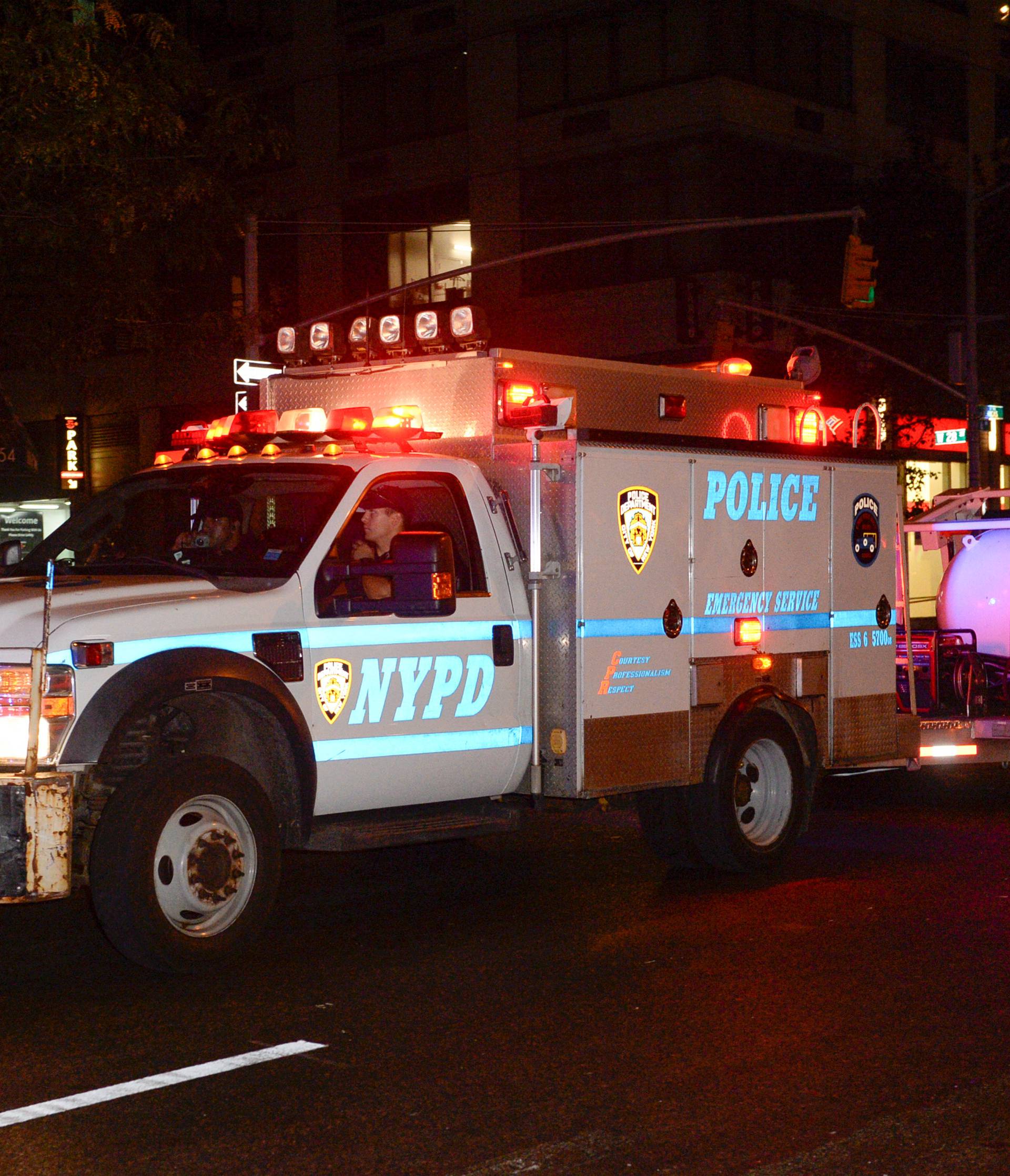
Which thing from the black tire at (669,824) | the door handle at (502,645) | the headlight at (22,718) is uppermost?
the door handle at (502,645)

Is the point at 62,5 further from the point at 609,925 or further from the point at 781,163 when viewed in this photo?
the point at 781,163

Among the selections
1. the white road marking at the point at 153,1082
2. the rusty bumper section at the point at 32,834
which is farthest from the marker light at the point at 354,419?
the white road marking at the point at 153,1082

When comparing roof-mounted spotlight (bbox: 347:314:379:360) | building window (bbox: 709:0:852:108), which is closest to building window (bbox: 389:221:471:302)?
building window (bbox: 709:0:852:108)

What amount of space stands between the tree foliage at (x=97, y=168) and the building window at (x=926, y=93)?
2039 centimetres

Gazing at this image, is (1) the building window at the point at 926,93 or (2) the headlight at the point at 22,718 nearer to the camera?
(2) the headlight at the point at 22,718

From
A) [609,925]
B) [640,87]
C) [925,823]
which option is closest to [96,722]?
[609,925]

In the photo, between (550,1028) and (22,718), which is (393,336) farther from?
(550,1028)

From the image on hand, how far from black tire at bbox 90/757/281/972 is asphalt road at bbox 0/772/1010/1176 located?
0.19 meters

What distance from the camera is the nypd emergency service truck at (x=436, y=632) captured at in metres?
6.57

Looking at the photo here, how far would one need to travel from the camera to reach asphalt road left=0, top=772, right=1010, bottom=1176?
188 inches

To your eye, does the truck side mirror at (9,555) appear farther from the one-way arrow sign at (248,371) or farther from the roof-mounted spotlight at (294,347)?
the one-way arrow sign at (248,371)

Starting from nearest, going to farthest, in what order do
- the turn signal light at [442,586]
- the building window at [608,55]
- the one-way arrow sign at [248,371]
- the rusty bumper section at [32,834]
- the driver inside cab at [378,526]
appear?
the rusty bumper section at [32,834] → the turn signal light at [442,586] → the driver inside cab at [378,526] → the one-way arrow sign at [248,371] → the building window at [608,55]

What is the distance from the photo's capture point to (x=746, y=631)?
9.02m

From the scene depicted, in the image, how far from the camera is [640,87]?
34.3 metres
